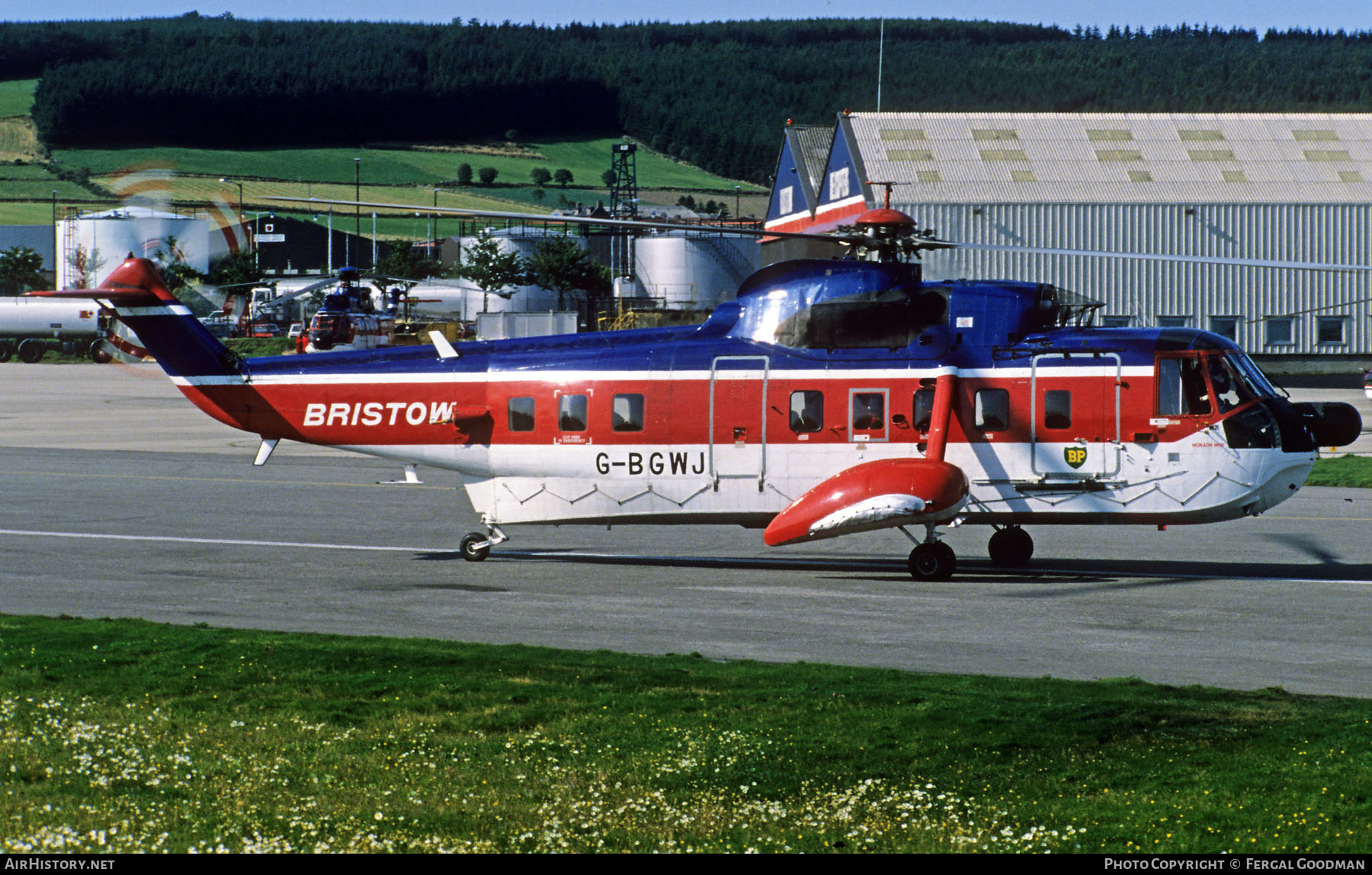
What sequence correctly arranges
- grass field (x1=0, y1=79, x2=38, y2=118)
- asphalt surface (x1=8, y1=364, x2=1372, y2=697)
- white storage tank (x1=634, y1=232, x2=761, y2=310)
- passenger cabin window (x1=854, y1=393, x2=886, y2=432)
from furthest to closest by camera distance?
grass field (x1=0, y1=79, x2=38, y2=118) < white storage tank (x1=634, y1=232, x2=761, y2=310) < passenger cabin window (x1=854, y1=393, x2=886, y2=432) < asphalt surface (x1=8, y1=364, x2=1372, y2=697)

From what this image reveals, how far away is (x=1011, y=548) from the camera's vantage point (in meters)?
19.2

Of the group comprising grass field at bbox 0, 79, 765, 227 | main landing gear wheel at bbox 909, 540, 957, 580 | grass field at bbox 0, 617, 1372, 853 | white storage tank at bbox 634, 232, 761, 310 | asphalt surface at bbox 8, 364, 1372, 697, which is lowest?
asphalt surface at bbox 8, 364, 1372, 697

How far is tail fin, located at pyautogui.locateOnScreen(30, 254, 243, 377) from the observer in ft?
65.0

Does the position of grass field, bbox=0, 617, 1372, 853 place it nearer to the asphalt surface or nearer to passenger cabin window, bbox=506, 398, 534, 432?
the asphalt surface

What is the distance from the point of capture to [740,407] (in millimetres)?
18750

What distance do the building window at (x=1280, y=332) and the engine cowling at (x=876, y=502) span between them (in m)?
40.2

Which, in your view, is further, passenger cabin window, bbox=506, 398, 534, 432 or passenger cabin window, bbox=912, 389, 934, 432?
passenger cabin window, bbox=506, 398, 534, 432

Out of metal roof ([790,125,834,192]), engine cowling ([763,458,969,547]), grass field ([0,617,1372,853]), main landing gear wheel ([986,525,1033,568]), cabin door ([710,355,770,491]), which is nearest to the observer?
grass field ([0,617,1372,853])

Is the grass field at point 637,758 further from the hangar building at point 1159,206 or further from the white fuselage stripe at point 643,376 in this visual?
the hangar building at point 1159,206

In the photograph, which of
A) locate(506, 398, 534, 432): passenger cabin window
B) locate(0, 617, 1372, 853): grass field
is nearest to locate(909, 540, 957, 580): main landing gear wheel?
locate(506, 398, 534, 432): passenger cabin window

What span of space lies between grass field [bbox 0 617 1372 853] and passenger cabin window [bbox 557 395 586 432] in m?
7.54

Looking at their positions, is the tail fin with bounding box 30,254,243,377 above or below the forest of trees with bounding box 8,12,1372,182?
below

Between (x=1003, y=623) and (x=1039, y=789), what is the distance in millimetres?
7036

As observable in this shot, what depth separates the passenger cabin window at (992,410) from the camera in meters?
18.1
